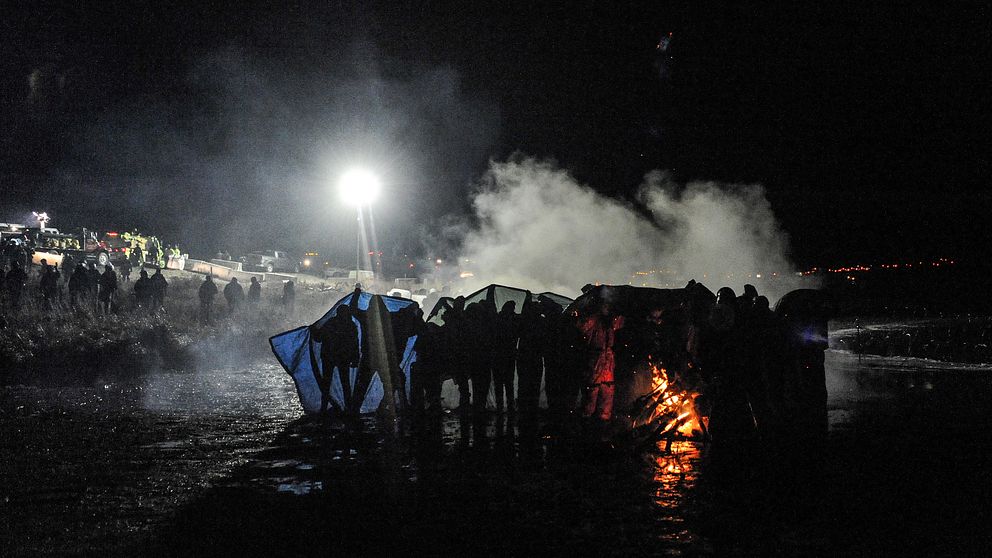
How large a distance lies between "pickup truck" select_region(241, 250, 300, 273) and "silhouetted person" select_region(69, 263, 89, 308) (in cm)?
2441

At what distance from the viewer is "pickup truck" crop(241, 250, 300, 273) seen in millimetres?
48622

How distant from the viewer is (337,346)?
1209cm

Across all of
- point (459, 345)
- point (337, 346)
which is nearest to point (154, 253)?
point (337, 346)

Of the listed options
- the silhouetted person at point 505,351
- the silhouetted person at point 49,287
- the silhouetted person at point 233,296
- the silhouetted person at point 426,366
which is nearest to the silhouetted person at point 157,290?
the silhouetted person at point 233,296

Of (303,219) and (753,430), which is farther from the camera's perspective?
(303,219)

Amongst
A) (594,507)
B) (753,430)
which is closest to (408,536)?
(594,507)

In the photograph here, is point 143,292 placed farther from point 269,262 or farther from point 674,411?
point 269,262

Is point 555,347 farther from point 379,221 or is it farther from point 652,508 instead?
point 379,221

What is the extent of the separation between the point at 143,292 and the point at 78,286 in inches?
69.4

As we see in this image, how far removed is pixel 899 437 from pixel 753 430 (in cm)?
199

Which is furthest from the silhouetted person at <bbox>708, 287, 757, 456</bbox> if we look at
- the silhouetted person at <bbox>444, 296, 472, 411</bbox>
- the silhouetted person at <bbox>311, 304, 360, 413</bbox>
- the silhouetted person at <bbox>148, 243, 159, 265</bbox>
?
the silhouetted person at <bbox>148, 243, 159, 265</bbox>

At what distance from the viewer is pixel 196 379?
17.3 m

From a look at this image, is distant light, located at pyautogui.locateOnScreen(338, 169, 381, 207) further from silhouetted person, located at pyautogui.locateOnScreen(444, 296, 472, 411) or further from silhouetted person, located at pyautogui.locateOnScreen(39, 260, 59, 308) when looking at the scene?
silhouetted person, located at pyautogui.locateOnScreen(444, 296, 472, 411)

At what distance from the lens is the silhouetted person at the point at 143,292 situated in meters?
24.0
